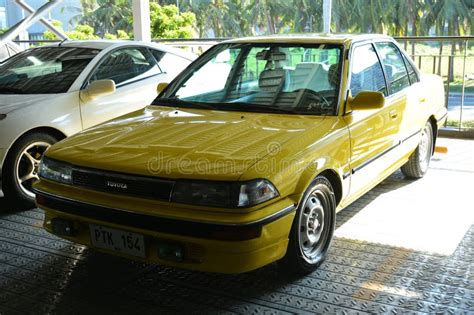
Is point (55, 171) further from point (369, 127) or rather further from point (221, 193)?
point (369, 127)

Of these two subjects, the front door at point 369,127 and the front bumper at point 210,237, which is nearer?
the front bumper at point 210,237

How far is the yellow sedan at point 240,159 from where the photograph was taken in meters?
2.65

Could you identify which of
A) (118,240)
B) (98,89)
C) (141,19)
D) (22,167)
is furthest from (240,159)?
(141,19)

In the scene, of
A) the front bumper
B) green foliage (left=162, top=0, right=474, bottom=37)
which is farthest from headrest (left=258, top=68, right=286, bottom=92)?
green foliage (left=162, top=0, right=474, bottom=37)

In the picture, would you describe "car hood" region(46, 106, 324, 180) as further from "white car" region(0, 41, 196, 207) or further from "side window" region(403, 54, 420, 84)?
"side window" region(403, 54, 420, 84)

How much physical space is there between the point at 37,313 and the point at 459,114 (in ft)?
20.6

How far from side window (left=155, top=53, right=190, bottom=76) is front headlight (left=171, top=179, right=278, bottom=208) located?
3329 mm

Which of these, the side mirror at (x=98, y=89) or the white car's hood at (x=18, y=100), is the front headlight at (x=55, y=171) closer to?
the white car's hood at (x=18, y=100)

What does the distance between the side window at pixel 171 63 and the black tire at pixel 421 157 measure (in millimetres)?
2640

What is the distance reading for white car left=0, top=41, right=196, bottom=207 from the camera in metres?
4.40

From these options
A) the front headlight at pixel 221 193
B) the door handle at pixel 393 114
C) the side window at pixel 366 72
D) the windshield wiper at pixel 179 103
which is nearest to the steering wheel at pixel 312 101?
the side window at pixel 366 72

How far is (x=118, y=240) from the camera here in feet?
9.29

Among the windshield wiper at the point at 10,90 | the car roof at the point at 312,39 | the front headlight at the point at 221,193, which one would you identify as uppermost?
the car roof at the point at 312,39

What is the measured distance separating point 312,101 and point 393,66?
133 centimetres
